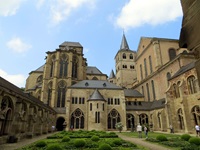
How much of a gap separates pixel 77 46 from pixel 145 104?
28.8 meters

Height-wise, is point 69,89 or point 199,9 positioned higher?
point 69,89

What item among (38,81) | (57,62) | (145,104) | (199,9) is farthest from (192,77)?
(38,81)

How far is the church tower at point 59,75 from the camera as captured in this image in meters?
36.2

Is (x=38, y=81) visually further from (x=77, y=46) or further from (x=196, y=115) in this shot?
(x=196, y=115)

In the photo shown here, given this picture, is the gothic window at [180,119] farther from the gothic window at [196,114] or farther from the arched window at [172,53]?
the arched window at [172,53]

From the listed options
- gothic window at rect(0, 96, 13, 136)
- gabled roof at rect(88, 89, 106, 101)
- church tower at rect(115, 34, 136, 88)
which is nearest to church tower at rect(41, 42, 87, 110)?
gabled roof at rect(88, 89, 106, 101)

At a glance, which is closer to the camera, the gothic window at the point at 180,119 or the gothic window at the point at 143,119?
the gothic window at the point at 180,119

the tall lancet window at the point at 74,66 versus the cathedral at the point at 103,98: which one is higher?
the tall lancet window at the point at 74,66

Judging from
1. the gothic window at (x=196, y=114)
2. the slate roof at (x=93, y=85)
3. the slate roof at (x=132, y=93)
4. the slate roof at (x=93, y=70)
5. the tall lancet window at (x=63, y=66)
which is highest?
the slate roof at (x=93, y=70)

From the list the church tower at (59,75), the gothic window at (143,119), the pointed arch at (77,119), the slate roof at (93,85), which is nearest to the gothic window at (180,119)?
the gothic window at (143,119)

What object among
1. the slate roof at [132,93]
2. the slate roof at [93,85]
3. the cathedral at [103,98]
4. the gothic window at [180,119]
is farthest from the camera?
the slate roof at [132,93]

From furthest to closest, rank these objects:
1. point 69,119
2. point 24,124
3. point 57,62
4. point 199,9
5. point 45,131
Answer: point 57,62
point 69,119
point 45,131
point 24,124
point 199,9

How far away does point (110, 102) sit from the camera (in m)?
33.6

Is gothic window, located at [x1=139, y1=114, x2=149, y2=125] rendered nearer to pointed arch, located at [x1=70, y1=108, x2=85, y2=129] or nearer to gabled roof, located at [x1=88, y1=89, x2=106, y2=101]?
gabled roof, located at [x1=88, y1=89, x2=106, y2=101]
